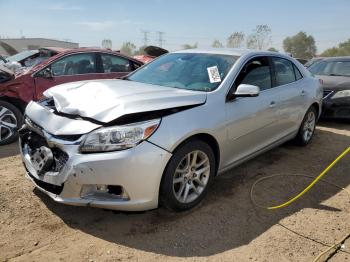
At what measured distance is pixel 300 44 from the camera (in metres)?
61.2

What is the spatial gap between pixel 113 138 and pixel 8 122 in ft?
11.5

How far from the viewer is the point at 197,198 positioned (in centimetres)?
382

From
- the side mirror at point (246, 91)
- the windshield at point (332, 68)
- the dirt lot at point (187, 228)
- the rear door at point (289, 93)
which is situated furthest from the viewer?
the windshield at point (332, 68)

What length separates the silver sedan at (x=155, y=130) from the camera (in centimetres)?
313

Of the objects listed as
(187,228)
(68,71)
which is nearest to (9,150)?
(68,71)

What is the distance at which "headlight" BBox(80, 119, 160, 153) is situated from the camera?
3111 mm

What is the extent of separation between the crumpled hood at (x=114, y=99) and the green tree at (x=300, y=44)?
59.8 m

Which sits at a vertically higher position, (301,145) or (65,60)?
(65,60)

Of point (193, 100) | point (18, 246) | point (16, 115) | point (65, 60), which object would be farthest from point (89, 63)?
point (18, 246)

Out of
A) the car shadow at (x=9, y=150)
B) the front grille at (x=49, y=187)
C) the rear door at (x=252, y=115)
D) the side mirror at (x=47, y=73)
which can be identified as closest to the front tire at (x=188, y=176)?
the rear door at (x=252, y=115)

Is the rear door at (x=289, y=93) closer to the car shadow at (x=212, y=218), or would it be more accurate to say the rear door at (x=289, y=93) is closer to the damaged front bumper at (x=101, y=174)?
the car shadow at (x=212, y=218)

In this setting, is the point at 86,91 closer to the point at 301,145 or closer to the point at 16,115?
the point at 16,115

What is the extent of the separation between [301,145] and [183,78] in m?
2.84

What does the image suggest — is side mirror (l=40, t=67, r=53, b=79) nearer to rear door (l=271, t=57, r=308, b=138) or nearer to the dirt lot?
the dirt lot
